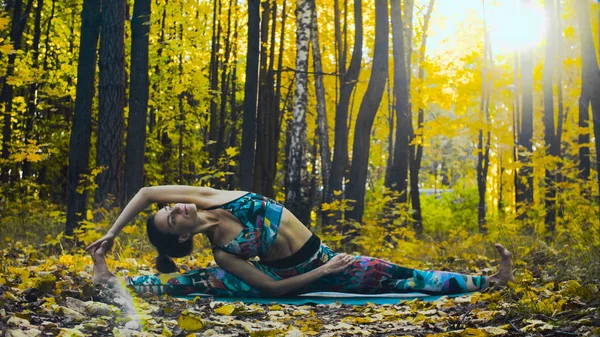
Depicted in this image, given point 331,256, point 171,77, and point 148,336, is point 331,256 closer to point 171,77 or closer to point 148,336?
point 148,336

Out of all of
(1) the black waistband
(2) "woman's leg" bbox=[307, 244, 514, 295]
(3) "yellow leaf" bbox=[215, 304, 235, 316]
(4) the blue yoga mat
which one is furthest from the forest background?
(1) the black waistband

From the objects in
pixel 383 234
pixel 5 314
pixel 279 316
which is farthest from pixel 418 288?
pixel 383 234

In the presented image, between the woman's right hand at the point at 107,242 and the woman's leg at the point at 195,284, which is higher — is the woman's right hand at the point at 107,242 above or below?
above

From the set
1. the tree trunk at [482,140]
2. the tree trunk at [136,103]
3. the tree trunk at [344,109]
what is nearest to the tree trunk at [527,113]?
the tree trunk at [482,140]

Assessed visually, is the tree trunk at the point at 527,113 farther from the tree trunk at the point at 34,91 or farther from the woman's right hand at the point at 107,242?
the tree trunk at the point at 34,91

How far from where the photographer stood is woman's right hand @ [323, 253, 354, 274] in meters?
5.78

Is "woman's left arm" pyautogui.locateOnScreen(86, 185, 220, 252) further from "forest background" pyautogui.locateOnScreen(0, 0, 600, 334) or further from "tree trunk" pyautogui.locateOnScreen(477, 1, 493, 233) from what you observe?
"tree trunk" pyautogui.locateOnScreen(477, 1, 493, 233)

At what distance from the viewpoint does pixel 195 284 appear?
235 inches

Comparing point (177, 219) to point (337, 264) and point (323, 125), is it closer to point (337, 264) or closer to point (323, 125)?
point (337, 264)

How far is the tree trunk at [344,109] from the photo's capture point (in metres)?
13.2

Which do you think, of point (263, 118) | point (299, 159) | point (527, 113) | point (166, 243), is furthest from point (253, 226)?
point (263, 118)

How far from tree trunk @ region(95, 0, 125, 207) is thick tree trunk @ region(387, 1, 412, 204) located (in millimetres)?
5114

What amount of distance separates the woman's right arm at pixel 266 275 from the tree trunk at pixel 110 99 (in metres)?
5.78

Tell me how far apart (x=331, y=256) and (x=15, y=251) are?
4.66 meters
